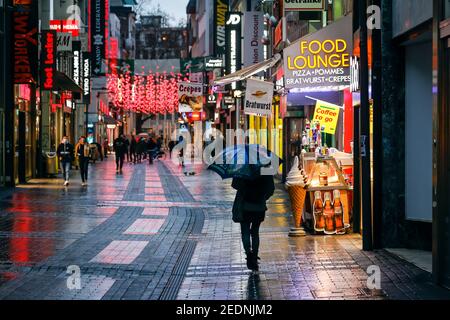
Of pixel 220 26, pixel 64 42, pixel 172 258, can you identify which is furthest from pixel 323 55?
pixel 220 26

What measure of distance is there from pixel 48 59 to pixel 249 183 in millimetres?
23573

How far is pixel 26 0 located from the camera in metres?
31.0

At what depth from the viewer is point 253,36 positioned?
42.8 metres

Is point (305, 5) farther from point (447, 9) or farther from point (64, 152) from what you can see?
point (64, 152)

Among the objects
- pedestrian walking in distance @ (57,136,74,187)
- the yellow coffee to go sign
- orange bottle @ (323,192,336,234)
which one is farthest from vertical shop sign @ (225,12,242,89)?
orange bottle @ (323,192,336,234)

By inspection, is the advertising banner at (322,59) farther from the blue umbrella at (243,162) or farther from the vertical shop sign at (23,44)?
the vertical shop sign at (23,44)

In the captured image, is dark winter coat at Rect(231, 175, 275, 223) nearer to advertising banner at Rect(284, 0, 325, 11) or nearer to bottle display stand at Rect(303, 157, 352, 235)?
bottle display stand at Rect(303, 157, 352, 235)

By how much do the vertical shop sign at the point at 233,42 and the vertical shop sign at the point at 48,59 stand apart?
12.4 metres

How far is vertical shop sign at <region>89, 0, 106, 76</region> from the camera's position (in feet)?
196

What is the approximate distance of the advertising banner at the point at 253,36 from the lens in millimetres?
42438

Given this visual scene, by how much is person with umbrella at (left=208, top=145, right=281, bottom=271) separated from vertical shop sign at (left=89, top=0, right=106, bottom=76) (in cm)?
4768

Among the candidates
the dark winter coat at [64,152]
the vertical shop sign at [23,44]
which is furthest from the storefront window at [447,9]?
the dark winter coat at [64,152]

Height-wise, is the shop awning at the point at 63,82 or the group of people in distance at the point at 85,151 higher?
the shop awning at the point at 63,82

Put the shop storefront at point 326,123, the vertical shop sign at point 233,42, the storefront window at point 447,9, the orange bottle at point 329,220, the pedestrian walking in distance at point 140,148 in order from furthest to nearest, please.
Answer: the pedestrian walking in distance at point 140,148, the vertical shop sign at point 233,42, the shop storefront at point 326,123, the orange bottle at point 329,220, the storefront window at point 447,9
